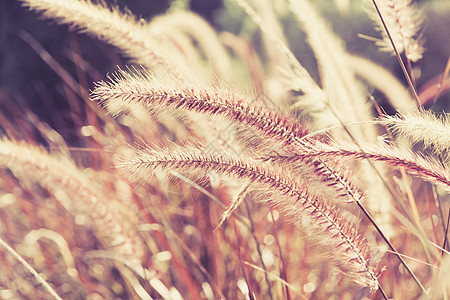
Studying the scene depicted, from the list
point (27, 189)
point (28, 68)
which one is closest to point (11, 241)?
point (27, 189)

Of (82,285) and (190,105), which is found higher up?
Result: (190,105)

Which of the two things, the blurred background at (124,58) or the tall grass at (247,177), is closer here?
the tall grass at (247,177)

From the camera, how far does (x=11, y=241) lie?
7.73 feet

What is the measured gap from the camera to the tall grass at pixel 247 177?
856 millimetres

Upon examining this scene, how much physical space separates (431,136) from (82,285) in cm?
134

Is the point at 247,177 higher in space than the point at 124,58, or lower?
higher

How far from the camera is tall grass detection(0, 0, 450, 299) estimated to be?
2.81 ft

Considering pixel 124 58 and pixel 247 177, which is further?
pixel 124 58

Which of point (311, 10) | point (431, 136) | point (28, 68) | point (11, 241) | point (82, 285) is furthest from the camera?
point (28, 68)

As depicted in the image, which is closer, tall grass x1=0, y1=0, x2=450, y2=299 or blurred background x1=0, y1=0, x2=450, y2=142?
tall grass x1=0, y1=0, x2=450, y2=299

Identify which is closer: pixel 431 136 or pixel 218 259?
pixel 431 136

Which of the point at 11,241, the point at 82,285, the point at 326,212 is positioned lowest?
the point at 11,241

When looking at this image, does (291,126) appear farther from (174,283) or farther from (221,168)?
(174,283)

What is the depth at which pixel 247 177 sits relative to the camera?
→ 2.76 ft
